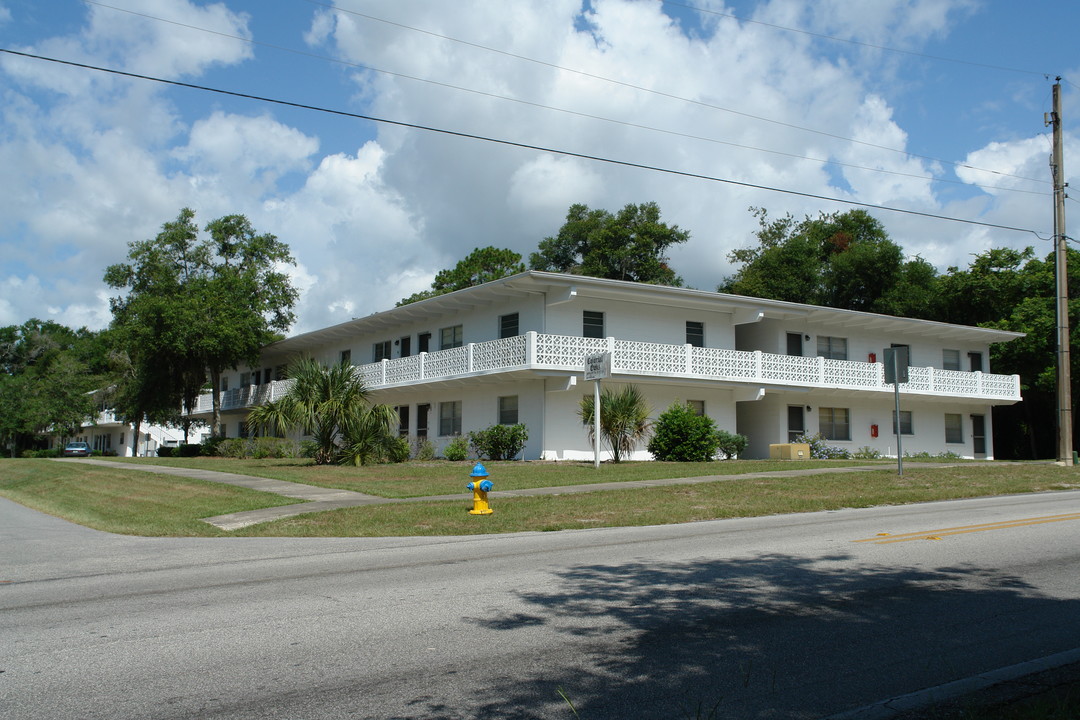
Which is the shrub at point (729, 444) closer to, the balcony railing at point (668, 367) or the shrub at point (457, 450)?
the balcony railing at point (668, 367)

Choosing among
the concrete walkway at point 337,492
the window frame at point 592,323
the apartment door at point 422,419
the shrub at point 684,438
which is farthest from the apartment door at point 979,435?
the apartment door at point 422,419

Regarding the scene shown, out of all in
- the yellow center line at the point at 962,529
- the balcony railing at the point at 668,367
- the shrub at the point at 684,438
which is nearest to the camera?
the yellow center line at the point at 962,529

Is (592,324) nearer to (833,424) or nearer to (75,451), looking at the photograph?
(833,424)

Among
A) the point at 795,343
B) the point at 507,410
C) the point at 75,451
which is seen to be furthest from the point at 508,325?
the point at 75,451

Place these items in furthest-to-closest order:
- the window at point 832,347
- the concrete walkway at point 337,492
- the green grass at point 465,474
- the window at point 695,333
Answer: the window at point 832,347 → the window at point 695,333 → the green grass at point 465,474 → the concrete walkway at point 337,492

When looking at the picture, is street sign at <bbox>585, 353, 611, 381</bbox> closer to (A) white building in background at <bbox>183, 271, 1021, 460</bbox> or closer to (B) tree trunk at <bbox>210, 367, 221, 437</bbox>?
(A) white building in background at <bbox>183, 271, 1021, 460</bbox>

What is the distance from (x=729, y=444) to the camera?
99.8 feet

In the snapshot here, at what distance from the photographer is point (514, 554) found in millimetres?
10562

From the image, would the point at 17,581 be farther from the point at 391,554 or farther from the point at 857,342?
the point at 857,342

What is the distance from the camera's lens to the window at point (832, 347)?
118 feet

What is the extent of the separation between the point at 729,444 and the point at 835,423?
7.54 metres

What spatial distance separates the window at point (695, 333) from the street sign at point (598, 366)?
9700 millimetres

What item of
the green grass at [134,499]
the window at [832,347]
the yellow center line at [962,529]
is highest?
the window at [832,347]

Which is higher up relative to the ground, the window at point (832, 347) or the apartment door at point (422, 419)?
the window at point (832, 347)
